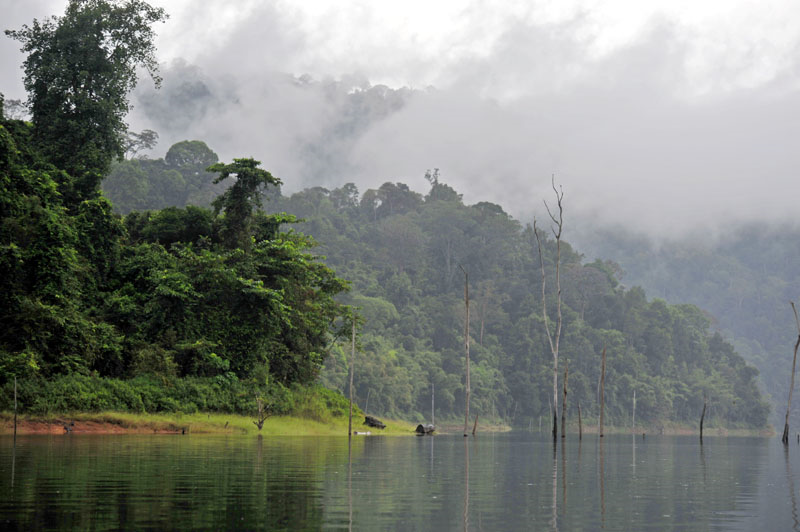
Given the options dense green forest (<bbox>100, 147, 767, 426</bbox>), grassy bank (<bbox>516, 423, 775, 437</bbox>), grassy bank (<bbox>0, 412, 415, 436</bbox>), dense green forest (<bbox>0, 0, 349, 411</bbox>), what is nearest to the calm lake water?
grassy bank (<bbox>0, 412, 415, 436</bbox>)

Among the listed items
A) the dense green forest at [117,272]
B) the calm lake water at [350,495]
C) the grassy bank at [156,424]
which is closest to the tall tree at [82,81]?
the dense green forest at [117,272]

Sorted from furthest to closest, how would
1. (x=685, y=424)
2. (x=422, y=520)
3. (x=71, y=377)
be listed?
(x=685, y=424) < (x=71, y=377) < (x=422, y=520)

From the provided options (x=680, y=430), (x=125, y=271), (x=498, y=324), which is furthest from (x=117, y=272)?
(x=680, y=430)

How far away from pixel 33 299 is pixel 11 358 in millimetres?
3337

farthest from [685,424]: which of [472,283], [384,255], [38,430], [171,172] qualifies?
[38,430]

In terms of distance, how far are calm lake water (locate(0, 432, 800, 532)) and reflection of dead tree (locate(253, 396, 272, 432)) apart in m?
17.6

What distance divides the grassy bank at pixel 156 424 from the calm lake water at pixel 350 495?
10.0 metres

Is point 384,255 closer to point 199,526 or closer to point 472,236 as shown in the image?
point 472,236

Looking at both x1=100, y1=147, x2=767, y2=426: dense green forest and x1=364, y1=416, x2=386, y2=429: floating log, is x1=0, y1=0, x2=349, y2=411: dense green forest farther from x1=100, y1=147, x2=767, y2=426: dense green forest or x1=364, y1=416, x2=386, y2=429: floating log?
x1=100, y1=147, x2=767, y2=426: dense green forest

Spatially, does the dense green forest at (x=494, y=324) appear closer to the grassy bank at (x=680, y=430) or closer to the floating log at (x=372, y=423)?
the grassy bank at (x=680, y=430)

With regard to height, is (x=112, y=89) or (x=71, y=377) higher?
(x=112, y=89)

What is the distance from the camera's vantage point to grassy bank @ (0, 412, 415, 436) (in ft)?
112

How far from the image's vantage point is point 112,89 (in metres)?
53.0

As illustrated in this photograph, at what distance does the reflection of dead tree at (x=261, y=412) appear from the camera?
42.2 m
